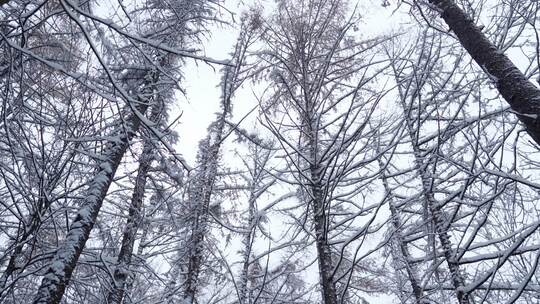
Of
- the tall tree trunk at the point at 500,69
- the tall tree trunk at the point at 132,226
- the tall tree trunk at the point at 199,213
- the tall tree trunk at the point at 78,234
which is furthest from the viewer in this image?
the tall tree trunk at the point at 132,226

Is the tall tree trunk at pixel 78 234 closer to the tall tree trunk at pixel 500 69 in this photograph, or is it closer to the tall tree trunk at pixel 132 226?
the tall tree trunk at pixel 132 226

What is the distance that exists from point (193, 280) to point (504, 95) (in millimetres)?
6686

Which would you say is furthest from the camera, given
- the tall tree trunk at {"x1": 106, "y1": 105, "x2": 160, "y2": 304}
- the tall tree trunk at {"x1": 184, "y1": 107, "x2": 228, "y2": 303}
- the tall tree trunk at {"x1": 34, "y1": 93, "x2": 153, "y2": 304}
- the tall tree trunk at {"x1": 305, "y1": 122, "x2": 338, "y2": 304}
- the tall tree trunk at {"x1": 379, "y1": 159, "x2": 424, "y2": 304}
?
the tall tree trunk at {"x1": 106, "y1": 105, "x2": 160, "y2": 304}

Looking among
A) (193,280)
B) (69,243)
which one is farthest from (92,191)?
(193,280)

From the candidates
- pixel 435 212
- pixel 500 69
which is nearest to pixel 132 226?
pixel 435 212

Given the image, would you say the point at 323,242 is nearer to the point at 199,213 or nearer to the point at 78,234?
the point at 78,234

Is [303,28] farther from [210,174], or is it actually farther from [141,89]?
[210,174]

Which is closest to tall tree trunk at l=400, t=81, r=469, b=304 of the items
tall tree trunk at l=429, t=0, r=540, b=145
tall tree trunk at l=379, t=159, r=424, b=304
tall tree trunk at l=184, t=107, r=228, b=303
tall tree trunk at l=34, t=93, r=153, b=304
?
tall tree trunk at l=379, t=159, r=424, b=304

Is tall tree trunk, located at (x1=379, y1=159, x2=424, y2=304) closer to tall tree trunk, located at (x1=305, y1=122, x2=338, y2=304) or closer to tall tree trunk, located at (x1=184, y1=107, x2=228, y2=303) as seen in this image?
tall tree trunk, located at (x1=305, y1=122, x2=338, y2=304)

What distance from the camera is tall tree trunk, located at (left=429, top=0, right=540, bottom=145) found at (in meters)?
3.10

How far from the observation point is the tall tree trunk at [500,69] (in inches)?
122

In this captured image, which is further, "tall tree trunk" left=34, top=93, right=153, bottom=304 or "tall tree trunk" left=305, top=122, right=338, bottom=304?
"tall tree trunk" left=34, top=93, right=153, bottom=304

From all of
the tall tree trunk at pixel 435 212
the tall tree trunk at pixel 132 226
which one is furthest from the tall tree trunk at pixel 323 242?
the tall tree trunk at pixel 132 226

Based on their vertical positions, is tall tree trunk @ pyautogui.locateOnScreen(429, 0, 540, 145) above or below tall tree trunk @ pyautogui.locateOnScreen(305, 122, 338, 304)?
above
